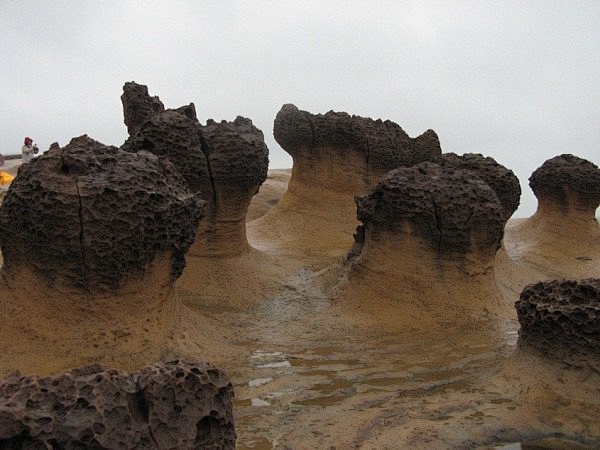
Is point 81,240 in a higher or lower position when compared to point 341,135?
lower

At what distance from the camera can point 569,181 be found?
8.15 m

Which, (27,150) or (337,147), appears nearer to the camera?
(337,147)

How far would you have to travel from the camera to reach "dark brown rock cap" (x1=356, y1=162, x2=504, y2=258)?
4664mm

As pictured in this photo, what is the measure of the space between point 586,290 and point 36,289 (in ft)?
9.14

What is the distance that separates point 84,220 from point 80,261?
0.21m

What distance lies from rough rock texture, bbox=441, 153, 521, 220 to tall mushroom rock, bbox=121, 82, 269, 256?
1.98m

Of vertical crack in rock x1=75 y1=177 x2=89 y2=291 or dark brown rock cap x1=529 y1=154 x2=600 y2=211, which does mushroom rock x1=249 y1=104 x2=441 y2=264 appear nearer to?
dark brown rock cap x1=529 y1=154 x2=600 y2=211

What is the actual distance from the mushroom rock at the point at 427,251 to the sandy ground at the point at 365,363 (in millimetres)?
21

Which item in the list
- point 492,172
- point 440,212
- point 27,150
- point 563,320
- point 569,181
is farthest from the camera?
point 27,150

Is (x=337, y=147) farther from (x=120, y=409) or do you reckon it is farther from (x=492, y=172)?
(x=120, y=409)

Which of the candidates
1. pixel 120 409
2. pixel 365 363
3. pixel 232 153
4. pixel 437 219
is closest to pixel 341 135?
pixel 232 153

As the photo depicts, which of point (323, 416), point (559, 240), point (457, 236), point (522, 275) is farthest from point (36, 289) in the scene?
point (559, 240)

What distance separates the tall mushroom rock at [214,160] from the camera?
16.5 ft

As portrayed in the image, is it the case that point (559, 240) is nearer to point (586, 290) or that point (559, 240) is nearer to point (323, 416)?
point (586, 290)
